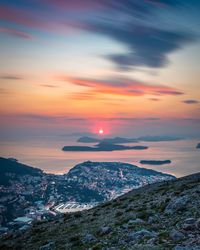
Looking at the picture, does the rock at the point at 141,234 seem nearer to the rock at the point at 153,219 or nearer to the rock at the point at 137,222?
the rock at the point at 153,219

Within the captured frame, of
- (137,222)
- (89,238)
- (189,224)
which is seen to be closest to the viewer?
(189,224)

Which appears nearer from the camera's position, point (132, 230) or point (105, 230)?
point (132, 230)

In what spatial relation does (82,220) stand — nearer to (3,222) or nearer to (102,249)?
(102,249)

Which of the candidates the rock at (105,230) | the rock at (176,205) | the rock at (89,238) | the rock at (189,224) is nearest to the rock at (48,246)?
the rock at (89,238)

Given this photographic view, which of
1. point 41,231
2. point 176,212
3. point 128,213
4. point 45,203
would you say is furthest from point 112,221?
point 45,203

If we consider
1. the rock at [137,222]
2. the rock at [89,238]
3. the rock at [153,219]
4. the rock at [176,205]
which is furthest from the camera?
the rock at [176,205]

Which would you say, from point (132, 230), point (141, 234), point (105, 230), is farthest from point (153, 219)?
point (105, 230)

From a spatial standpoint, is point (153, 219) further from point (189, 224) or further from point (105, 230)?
point (189, 224)
